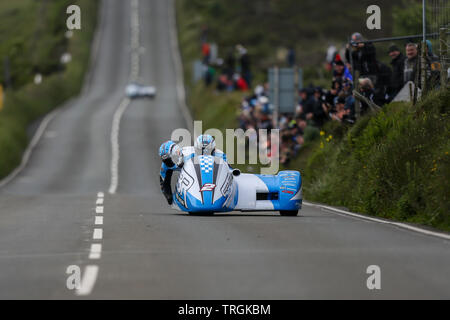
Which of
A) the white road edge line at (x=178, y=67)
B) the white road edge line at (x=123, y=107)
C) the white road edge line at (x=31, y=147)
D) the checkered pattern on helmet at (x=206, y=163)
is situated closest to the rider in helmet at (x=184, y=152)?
the checkered pattern on helmet at (x=206, y=163)

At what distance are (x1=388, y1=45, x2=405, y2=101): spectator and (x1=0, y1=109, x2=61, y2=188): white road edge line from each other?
25499 millimetres

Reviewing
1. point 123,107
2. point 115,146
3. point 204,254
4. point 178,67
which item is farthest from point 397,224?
point 178,67

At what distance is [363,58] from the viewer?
24.6m

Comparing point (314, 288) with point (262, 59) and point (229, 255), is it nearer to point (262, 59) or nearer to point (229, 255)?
point (229, 255)

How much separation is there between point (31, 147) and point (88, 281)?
5064cm

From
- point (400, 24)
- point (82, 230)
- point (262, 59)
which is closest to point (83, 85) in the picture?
point (262, 59)

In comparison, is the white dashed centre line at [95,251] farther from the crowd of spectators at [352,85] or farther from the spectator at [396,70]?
the spectator at [396,70]

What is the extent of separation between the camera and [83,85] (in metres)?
92.3

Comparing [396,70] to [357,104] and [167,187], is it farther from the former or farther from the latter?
[167,187]

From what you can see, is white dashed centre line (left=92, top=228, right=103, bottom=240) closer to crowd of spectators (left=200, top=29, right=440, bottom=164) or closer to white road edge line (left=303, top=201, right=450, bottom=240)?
white road edge line (left=303, top=201, right=450, bottom=240)

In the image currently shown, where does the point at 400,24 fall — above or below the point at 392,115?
above

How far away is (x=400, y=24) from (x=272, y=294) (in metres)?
23.9

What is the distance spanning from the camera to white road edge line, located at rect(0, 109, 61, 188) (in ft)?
161

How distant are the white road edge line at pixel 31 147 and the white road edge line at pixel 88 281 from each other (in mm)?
34644
